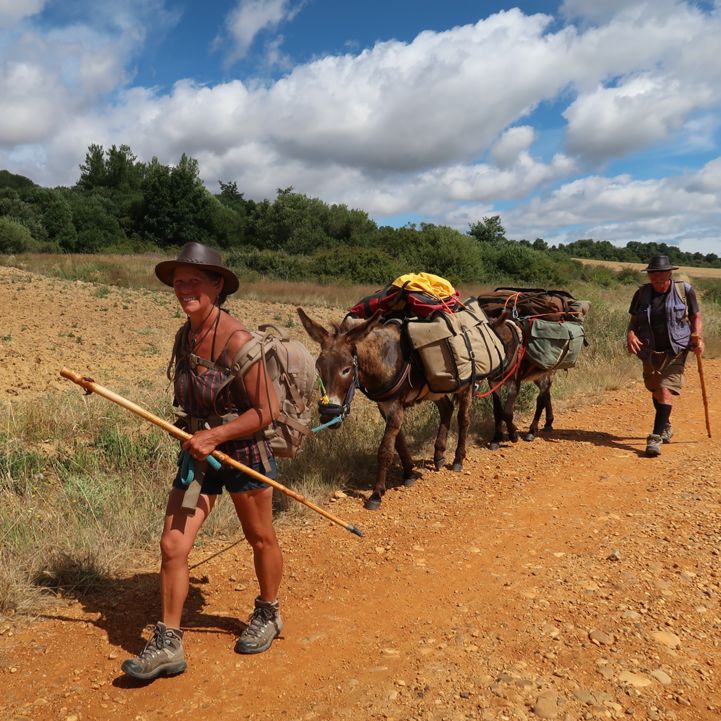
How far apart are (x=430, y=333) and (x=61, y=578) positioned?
3878 mm

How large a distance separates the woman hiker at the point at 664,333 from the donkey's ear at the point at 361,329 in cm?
390

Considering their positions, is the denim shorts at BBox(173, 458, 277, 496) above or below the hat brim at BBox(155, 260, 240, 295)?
below

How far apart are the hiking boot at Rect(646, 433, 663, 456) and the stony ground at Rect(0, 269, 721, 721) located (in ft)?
1.71

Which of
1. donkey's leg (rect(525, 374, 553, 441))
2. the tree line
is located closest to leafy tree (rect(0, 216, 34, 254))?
the tree line

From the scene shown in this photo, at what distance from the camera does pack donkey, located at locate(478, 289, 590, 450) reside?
8078mm

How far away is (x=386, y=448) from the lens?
607 centimetres

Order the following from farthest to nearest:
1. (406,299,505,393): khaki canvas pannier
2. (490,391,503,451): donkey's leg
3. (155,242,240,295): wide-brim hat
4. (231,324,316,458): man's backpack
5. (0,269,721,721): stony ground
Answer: (490,391,503,451): donkey's leg
(406,299,505,393): khaki canvas pannier
(231,324,316,458): man's backpack
(155,242,240,295): wide-brim hat
(0,269,721,721): stony ground

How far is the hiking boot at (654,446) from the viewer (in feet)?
23.3

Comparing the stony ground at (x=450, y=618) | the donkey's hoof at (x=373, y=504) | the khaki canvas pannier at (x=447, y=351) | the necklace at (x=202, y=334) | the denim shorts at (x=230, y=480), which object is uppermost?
the necklace at (x=202, y=334)

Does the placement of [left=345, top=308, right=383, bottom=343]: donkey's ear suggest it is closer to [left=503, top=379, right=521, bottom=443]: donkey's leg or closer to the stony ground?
the stony ground

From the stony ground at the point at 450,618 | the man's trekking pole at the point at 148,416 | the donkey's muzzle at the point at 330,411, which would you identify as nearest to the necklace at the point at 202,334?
the man's trekking pole at the point at 148,416

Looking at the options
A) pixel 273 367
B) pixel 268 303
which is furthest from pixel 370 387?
pixel 268 303

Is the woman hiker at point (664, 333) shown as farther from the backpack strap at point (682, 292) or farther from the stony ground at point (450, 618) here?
the stony ground at point (450, 618)

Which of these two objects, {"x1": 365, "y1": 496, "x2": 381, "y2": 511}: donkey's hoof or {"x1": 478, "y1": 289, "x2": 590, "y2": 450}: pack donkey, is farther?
{"x1": 478, "y1": 289, "x2": 590, "y2": 450}: pack donkey
